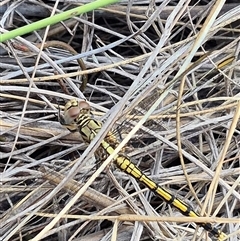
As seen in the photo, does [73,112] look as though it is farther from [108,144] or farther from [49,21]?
[49,21]

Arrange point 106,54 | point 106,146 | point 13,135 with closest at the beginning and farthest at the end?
point 106,146, point 13,135, point 106,54

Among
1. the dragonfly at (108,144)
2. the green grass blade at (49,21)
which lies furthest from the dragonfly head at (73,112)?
the green grass blade at (49,21)

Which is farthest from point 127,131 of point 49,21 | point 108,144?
point 49,21

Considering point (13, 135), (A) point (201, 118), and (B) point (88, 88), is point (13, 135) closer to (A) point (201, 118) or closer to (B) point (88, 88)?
(B) point (88, 88)

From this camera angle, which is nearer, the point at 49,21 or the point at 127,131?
the point at 49,21

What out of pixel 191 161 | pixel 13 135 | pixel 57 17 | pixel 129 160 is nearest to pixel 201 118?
pixel 191 161

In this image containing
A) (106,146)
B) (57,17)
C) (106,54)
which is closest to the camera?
(57,17)

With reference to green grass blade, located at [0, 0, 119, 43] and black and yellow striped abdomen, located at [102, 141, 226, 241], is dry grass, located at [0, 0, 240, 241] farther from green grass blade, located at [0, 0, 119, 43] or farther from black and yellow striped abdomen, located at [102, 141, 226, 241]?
green grass blade, located at [0, 0, 119, 43]

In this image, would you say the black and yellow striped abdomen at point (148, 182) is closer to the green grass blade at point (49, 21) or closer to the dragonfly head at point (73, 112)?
the dragonfly head at point (73, 112)
